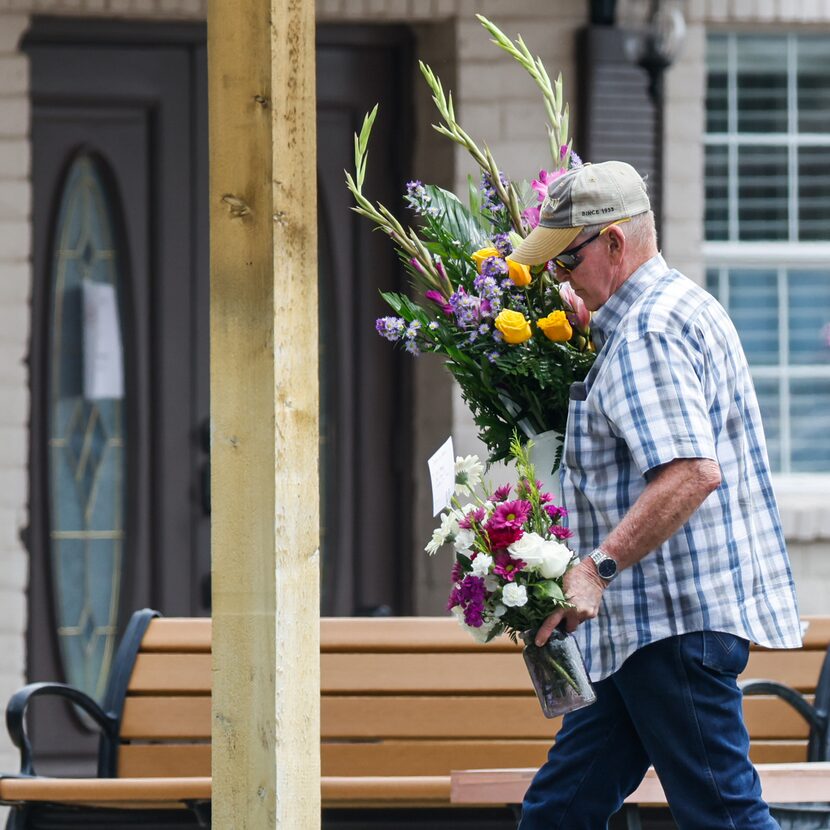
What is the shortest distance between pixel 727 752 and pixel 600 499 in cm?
50

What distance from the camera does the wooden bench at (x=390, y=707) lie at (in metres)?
4.35

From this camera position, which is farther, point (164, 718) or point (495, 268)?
point (164, 718)

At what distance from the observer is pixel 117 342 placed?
601 centimetres

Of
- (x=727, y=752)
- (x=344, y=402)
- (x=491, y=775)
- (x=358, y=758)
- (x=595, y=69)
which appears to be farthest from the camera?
(x=344, y=402)

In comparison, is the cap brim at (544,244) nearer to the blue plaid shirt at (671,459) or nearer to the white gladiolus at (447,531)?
the blue plaid shirt at (671,459)

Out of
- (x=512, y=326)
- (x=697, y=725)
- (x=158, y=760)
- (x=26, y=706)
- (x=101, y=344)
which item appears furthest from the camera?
(x=101, y=344)

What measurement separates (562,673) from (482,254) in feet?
2.82

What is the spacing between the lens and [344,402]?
20.2ft

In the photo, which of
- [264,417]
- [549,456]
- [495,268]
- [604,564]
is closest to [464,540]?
[604,564]

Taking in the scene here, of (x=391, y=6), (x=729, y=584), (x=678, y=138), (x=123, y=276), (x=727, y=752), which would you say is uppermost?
(x=391, y=6)

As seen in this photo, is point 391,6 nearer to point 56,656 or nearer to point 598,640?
point 56,656

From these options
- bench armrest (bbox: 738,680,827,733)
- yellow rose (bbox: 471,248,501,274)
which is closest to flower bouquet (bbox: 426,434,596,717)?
yellow rose (bbox: 471,248,501,274)

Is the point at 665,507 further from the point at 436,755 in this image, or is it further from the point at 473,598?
the point at 436,755

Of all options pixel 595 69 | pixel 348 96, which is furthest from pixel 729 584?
pixel 348 96
